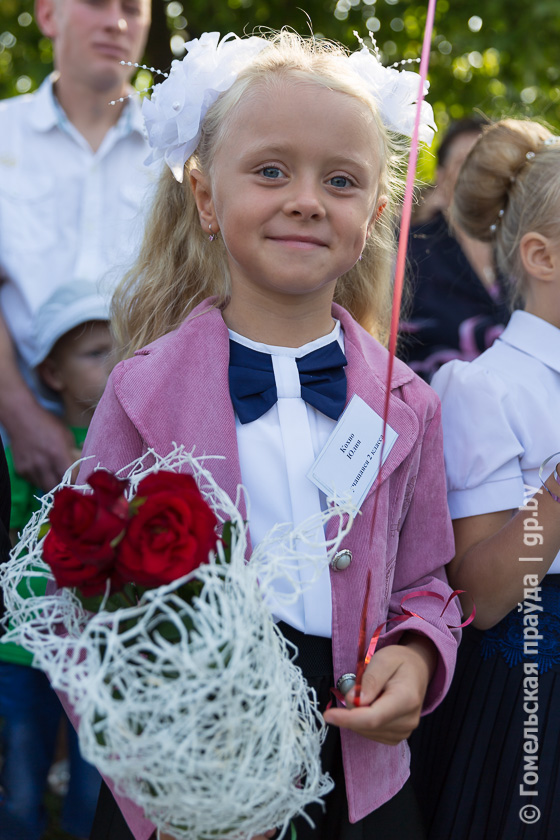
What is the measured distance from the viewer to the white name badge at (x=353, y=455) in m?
1.52

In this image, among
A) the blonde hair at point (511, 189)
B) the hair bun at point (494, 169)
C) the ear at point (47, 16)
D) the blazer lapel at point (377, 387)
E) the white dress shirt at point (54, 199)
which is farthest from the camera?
the ear at point (47, 16)

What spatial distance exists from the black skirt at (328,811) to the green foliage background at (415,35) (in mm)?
3726

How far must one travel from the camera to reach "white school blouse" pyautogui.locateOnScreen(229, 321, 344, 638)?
4.98 ft

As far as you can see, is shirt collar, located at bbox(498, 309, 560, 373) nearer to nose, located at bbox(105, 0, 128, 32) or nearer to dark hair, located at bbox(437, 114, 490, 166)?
nose, located at bbox(105, 0, 128, 32)

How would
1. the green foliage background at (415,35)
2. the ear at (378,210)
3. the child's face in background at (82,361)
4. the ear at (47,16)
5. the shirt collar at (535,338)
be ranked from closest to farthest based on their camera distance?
the ear at (378,210), the shirt collar at (535,338), the child's face in background at (82,361), the ear at (47,16), the green foliage background at (415,35)

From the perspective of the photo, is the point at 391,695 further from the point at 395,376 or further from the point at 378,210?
the point at 378,210

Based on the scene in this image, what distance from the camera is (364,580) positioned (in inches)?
60.6

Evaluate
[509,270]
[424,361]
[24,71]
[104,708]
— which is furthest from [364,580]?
[24,71]

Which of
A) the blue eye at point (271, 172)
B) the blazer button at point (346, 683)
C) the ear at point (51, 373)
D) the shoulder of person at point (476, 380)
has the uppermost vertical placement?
the blue eye at point (271, 172)

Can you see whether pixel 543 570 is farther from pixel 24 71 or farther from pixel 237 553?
pixel 24 71

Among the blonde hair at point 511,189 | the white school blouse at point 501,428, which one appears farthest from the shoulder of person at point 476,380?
the blonde hair at point 511,189

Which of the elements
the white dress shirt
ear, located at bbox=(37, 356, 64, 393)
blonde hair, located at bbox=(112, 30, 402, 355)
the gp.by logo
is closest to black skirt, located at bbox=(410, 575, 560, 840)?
the gp.by logo

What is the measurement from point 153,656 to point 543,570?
3.14 ft

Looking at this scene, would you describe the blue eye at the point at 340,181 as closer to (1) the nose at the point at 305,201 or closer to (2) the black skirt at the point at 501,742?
(1) the nose at the point at 305,201
